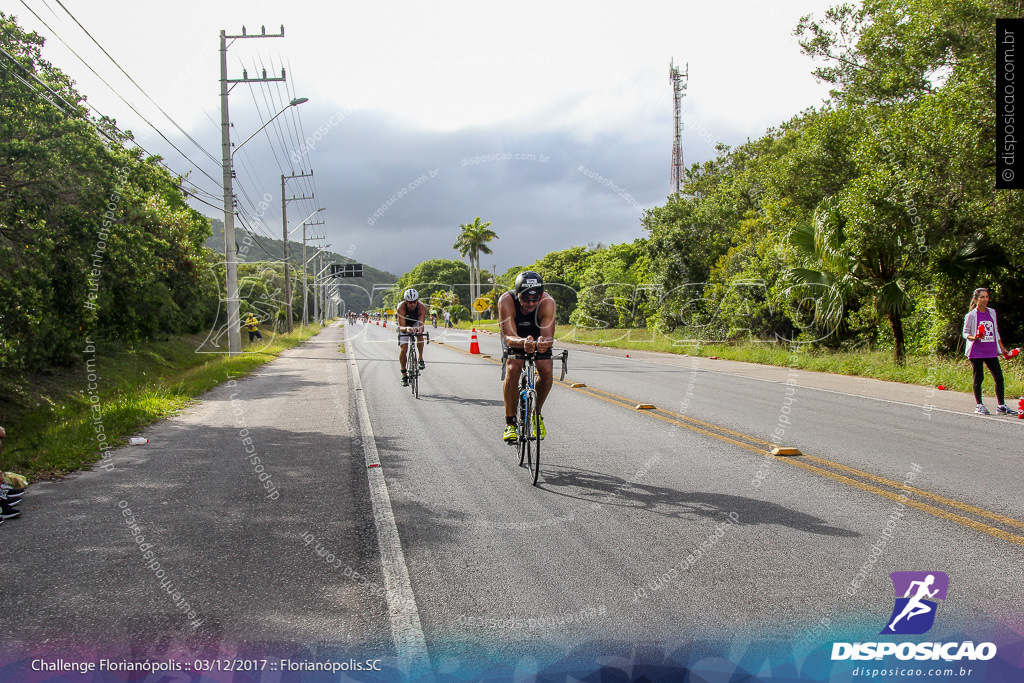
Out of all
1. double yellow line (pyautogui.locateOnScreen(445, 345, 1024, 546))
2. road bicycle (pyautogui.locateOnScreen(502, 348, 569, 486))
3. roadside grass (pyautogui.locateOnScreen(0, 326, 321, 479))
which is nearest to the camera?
double yellow line (pyautogui.locateOnScreen(445, 345, 1024, 546))

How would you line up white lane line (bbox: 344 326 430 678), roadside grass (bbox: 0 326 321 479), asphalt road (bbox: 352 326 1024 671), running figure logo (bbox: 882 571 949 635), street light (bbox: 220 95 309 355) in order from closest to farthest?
white lane line (bbox: 344 326 430 678), running figure logo (bbox: 882 571 949 635), asphalt road (bbox: 352 326 1024 671), roadside grass (bbox: 0 326 321 479), street light (bbox: 220 95 309 355)

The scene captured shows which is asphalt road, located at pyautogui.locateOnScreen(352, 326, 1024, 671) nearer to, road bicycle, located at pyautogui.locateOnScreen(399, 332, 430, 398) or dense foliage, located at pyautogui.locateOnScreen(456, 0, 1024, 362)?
road bicycle, located at pyautogui.locateOnScreen(399, 332, 430, 398)

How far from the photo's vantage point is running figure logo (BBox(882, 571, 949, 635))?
3453mm

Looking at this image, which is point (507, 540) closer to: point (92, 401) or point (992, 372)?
point (992, 372)

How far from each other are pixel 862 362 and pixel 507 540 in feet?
51.1

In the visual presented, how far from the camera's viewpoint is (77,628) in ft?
11.6

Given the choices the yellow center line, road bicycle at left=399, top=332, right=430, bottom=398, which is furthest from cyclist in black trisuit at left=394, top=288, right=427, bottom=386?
the yellow center line

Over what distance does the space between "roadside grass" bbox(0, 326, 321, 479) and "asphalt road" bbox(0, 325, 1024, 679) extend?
2.54 ft

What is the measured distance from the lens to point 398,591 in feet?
12.9

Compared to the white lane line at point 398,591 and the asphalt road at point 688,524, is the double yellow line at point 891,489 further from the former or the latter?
the white lane line at point 398,591

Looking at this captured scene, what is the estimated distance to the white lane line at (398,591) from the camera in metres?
3.19

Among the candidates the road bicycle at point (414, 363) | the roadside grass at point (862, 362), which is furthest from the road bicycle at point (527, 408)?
the roadside grass at point (862, 362)

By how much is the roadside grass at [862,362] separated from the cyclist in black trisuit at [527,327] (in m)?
8.67

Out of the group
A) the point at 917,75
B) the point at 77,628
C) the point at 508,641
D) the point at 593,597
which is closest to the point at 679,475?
the point at 593,597
